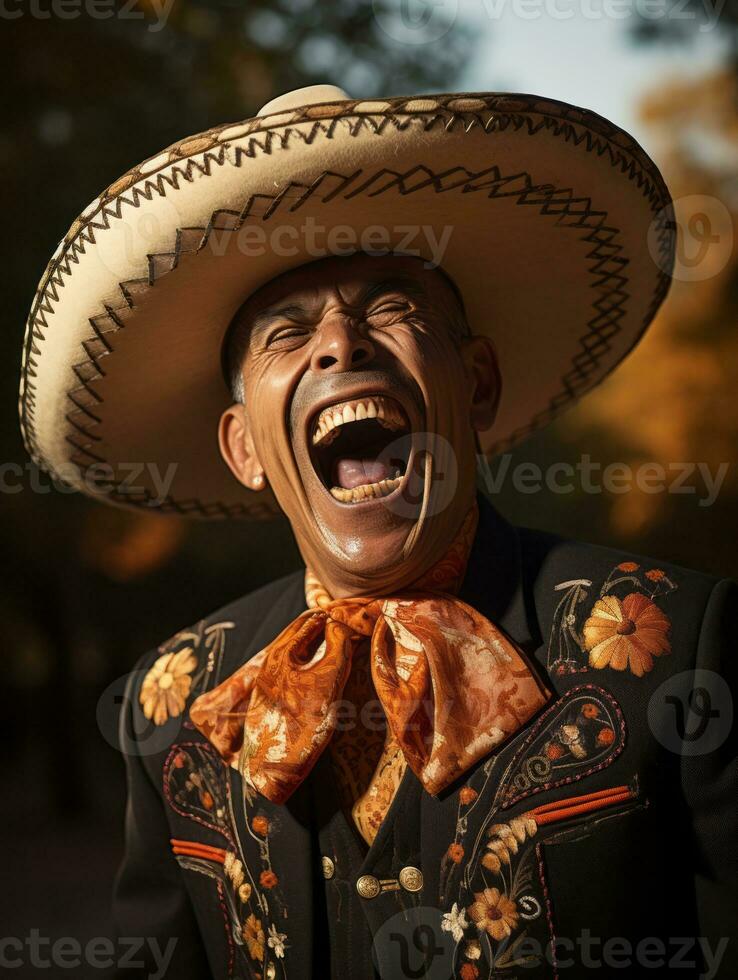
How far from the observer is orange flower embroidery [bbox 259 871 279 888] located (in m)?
1.53

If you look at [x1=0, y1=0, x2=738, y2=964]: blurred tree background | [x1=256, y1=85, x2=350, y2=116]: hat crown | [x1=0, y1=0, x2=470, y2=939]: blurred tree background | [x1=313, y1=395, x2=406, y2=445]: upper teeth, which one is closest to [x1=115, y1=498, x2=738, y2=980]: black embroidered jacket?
[x1=313, y1=395, x2=406, y2=445]: upper teeth

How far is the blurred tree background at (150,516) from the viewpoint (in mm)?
3273

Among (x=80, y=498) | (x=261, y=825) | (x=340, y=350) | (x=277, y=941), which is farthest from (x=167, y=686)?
(x=80, y=498)

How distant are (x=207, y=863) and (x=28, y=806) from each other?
6.31 feet

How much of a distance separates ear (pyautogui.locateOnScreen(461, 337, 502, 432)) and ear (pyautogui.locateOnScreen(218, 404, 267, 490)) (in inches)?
13.0

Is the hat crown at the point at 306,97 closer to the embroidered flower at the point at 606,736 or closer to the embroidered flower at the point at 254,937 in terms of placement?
the embroidered flower at the point at 606,736

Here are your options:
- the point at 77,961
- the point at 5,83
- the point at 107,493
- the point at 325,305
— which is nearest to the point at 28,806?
the point at 77,961

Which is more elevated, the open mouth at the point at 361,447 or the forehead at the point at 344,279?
the forehead at the point at 344,279

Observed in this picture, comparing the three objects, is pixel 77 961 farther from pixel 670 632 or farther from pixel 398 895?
pixel 670 632

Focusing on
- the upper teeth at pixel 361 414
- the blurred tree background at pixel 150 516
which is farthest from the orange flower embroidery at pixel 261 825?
the blurred tree background at pixel 150 516

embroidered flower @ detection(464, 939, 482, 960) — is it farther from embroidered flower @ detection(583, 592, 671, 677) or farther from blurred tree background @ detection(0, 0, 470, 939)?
blurred tree background @ detection(0, 0, 470, 939)

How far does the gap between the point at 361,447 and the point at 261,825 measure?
550 millimetres

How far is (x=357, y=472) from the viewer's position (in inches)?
63.0

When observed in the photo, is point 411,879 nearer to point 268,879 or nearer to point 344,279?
point 268,879
